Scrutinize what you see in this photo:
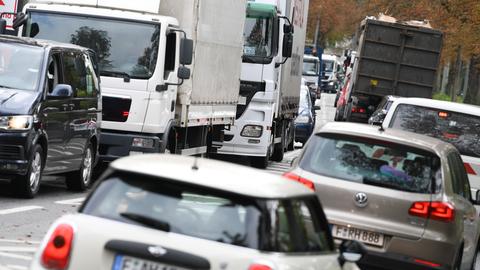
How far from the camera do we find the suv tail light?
10.3 m

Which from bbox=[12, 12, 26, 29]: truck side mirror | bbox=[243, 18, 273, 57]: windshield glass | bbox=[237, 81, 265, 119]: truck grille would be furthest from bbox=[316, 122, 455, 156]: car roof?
bbox=[243, 18, 273, 57]: windshield glass

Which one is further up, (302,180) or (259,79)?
(302,180)

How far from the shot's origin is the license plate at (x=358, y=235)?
33.9 ft

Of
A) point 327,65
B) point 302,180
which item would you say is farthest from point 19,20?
point 327,65

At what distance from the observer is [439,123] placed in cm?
1562

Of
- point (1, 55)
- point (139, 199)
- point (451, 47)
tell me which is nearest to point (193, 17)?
point (1, 55)

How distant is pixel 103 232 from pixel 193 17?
539 inches

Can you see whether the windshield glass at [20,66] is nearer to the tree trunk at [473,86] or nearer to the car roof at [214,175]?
the car roof at [214,175]

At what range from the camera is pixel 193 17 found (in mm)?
19516

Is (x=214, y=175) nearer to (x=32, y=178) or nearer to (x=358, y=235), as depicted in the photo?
(x=358, y=235)

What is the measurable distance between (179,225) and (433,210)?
4730 mm

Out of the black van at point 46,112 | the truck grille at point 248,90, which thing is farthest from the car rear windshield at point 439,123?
the truck grille at point 248,90

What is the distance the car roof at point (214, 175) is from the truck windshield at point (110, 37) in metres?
11.4

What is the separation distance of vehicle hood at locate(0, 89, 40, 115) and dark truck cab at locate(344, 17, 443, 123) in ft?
65.1
